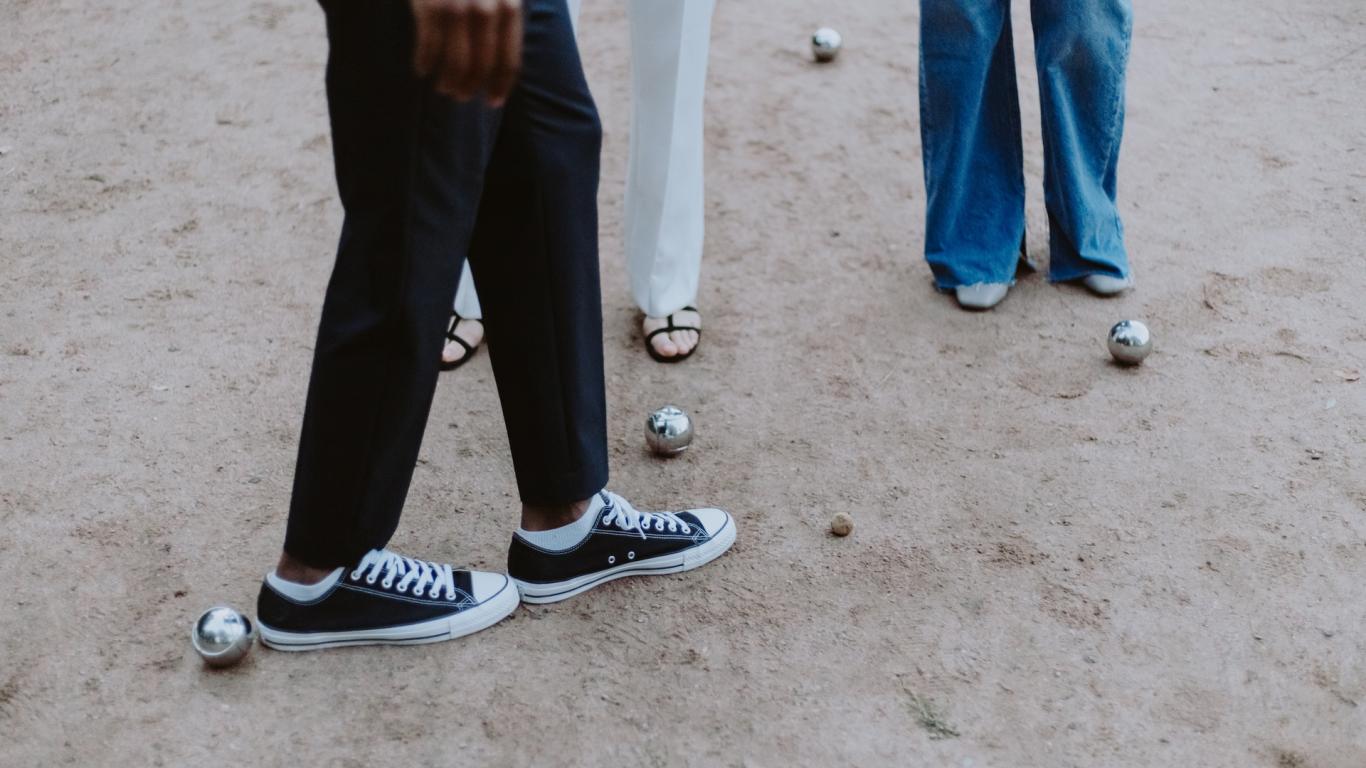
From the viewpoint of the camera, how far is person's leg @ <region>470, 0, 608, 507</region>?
1811 millimetres

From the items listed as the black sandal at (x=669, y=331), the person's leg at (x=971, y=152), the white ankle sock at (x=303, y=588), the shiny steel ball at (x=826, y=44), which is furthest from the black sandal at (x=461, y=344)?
the shiny steel ball at (x=826, y=44)

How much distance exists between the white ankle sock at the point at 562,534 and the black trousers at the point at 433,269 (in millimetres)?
73

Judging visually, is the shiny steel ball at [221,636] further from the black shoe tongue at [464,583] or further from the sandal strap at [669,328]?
the sandal strap at [669,328]

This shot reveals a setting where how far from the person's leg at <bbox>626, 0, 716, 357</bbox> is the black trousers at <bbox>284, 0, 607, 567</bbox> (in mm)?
745

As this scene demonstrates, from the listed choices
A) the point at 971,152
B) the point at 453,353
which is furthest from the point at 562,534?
the point at 971,152

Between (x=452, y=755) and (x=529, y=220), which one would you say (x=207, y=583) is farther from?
(x=529, y=220)

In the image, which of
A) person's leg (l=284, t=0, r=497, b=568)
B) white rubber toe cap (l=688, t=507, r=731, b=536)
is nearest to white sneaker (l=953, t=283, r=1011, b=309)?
white rubber toe cap (l=688, t=507, r=731, b=536)

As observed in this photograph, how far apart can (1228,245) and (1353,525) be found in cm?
112

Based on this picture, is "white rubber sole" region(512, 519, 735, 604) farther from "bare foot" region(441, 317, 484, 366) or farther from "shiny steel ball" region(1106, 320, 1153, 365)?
"shiny steel ball" region(1106, 320, 1153, 365)

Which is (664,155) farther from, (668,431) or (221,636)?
(221,636)

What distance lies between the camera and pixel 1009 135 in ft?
10.2

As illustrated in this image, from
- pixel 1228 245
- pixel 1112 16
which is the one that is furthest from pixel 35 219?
pixel 1228 245

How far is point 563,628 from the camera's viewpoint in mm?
2172

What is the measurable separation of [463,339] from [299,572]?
3.15 ft
